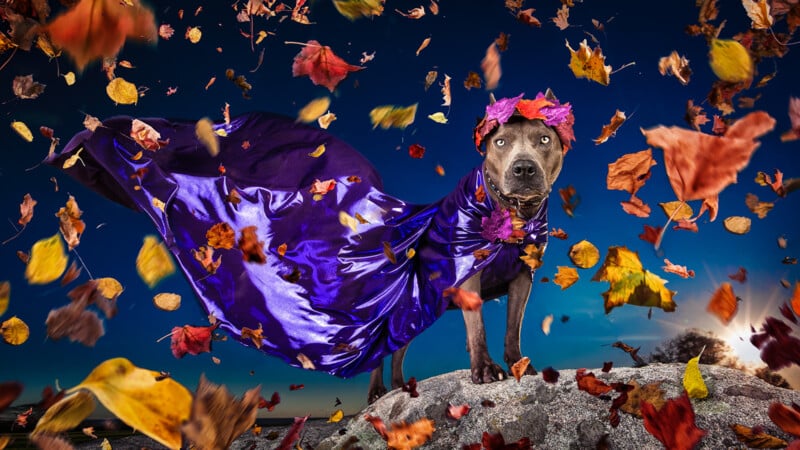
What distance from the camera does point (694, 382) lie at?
12.2 ft

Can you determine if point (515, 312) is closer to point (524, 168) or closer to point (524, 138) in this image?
point (524, 168)

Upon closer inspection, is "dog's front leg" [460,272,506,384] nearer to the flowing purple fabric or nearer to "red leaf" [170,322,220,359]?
the flowing purple fabric

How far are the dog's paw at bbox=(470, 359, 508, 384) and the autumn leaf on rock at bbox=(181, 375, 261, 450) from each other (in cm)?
220

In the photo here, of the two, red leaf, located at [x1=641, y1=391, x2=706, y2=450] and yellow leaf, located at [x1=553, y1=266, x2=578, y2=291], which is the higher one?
yellow leaf, located at [x1=553, y1=266, x2=578, y2=291]

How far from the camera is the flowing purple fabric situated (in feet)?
17.3

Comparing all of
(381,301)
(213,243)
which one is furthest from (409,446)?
(213,243)

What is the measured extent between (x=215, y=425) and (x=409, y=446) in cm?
184

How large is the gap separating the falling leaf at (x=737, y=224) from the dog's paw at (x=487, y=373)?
7.10ft

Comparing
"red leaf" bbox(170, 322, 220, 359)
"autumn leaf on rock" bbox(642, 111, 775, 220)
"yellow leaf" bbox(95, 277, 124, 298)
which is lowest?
"red leaf" bbox(170, 322, 220, 359)

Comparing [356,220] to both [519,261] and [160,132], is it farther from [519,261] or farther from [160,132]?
[160,132]

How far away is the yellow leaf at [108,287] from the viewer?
14.1ft

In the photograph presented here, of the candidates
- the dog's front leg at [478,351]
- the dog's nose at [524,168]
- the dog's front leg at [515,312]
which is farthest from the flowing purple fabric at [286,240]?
the dog's nose at [524,168]

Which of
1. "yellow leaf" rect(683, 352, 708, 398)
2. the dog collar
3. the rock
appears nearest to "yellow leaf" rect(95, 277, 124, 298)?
the rock

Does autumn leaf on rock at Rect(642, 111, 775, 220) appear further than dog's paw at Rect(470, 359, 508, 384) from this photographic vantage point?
No
